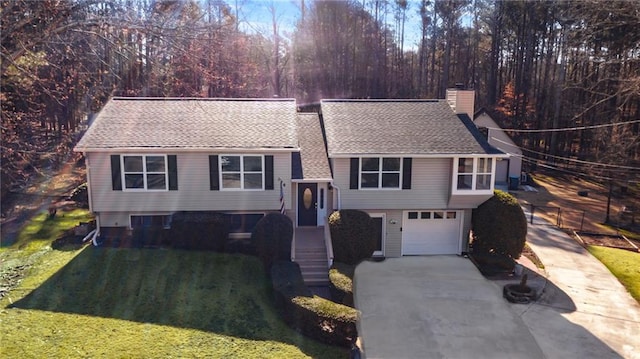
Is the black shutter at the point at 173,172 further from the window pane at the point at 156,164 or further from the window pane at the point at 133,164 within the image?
the window pane at the point at 133,164

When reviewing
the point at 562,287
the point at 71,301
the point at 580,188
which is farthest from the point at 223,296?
the point at 580,188

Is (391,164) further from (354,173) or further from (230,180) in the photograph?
(230,180)

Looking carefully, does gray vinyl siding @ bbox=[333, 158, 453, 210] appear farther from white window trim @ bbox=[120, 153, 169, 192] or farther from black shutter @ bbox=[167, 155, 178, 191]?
white window trim @ bbox=[120, 153, 169, 192]

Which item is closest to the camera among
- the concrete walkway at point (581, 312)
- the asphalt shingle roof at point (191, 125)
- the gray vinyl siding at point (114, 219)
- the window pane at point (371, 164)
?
the concrete walkway at point (581, 312)

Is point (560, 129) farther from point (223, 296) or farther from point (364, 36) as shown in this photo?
point (223, 296)

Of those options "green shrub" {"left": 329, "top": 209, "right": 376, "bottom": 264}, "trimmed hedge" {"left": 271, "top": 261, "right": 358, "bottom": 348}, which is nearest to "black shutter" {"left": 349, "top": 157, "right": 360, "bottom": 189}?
"green shrub" {"left": 329, "top": 209, "right": 376, "bottom": 264}

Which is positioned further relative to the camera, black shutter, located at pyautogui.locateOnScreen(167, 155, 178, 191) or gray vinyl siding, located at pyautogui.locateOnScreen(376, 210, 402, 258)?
gray vinyl siding, located at pyautogui.locateOnScreen(376, 210, 402, 258)

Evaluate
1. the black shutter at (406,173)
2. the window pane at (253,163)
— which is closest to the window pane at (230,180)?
the window pane at (253,163)
